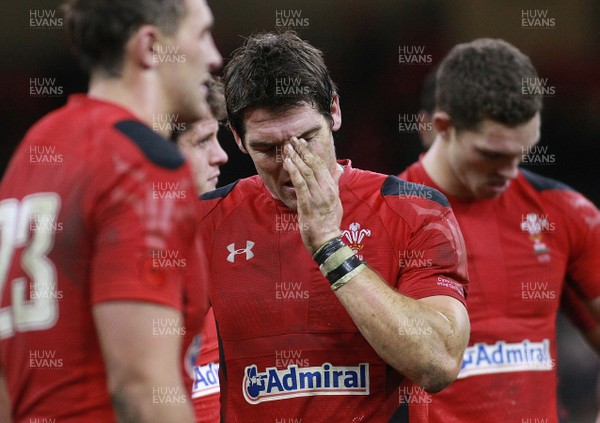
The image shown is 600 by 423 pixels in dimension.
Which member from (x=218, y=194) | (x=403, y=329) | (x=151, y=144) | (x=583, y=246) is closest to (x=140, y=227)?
(x=151, y=144)

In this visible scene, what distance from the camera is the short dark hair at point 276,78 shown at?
3109 millimetres

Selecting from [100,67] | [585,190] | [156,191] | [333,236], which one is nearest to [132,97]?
[100,67]

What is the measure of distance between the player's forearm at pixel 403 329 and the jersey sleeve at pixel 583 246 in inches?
54.1

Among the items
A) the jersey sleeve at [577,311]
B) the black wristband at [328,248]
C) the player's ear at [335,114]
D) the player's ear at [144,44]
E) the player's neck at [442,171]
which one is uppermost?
the player's ear at [144,44]

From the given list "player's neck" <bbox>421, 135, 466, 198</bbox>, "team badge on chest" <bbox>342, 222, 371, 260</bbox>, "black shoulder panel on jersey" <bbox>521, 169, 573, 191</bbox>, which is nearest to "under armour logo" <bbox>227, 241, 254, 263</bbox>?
"team badge on chest" <bbox>342, 222, 371, 260</bbox>

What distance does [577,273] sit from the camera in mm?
4043

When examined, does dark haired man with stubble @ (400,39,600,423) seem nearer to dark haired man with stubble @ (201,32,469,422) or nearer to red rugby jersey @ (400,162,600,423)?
red rugby jersey @ (400,162,600,423)

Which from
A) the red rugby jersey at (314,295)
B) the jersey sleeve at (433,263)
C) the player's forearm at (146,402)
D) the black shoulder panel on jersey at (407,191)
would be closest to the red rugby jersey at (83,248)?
the player's forearm at (146,402)

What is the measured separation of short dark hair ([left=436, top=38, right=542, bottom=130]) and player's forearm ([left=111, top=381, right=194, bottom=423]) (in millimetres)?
2627

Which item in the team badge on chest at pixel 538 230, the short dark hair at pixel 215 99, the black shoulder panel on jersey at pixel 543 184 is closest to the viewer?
the team badge on chest at pixel 538 230

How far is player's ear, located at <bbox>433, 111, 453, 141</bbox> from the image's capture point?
14.3ft

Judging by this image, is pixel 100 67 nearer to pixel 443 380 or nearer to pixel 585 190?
pixel 443 380

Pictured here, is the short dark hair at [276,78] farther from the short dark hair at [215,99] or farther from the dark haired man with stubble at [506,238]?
the dark haired man with stubble at [506,238]

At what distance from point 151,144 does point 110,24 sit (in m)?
0.31
